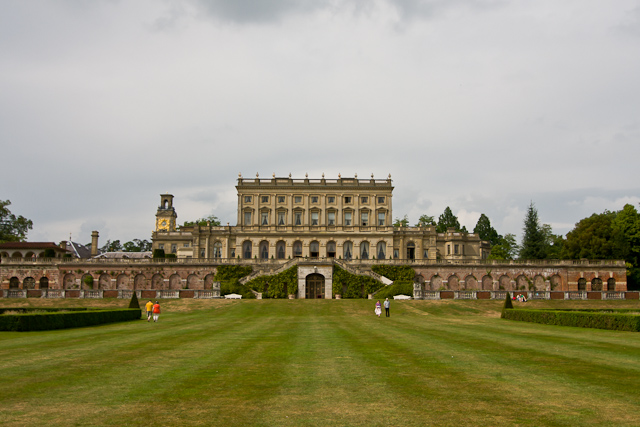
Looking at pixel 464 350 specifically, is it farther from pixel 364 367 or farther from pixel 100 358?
pixel 100 358

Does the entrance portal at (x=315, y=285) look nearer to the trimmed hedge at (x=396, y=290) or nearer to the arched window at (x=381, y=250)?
the trimmed hedge at (x=396, y=290)

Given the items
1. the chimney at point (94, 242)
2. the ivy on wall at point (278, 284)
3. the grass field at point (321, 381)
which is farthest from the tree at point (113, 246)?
the grass field at point (321, 381)

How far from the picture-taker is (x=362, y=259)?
84.5m

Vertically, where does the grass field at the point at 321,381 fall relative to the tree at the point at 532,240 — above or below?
below

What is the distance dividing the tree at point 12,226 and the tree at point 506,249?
97800 mm

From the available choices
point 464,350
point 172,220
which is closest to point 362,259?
point 172,220

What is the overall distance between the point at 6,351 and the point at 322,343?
12.1 m

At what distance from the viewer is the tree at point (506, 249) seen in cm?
11088

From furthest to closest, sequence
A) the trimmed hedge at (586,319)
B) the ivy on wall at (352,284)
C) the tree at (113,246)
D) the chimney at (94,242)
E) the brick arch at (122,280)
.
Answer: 1. the tree at (113,246)
2. the chimney at (94,242)
3. the brick arch at (122,280)
4. the ivy on wall at (352,284)
5. the trimmed hedge at (586,319)

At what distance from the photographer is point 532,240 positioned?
93938mm

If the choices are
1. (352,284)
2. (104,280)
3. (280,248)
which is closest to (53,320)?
(352,284)

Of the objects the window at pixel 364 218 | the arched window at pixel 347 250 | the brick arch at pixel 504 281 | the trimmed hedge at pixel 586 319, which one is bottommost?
the trimmed hedge at pixel 586 319

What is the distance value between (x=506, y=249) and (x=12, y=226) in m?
104

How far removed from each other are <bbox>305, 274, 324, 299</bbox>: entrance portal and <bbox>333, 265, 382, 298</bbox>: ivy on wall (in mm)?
1977
